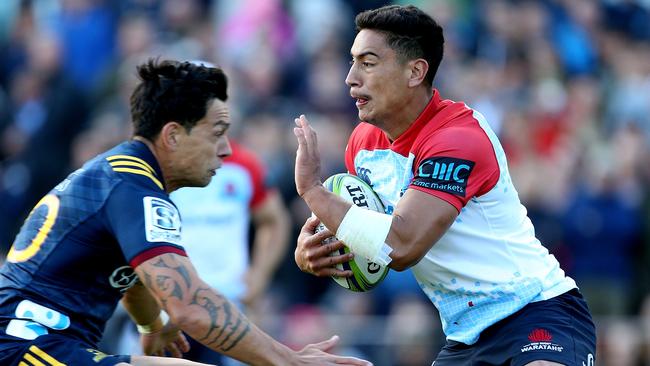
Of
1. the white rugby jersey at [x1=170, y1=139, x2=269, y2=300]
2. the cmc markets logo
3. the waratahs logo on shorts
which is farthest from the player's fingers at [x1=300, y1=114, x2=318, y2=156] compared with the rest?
the white rugby jersey at [x1=170, y1=139, x2=269, y2=300]

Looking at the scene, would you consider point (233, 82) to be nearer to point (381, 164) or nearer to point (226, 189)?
point (226, 189)

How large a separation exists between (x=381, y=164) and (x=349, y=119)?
657 centimetres

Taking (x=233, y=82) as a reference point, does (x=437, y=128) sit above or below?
below

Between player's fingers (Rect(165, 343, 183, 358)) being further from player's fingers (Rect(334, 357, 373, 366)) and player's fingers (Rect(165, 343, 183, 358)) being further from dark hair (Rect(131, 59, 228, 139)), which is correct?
player's fingers (Rect(334, 357, 373, 366))

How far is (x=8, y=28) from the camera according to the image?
14.7 m

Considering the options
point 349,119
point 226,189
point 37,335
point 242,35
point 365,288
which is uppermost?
point 242,35

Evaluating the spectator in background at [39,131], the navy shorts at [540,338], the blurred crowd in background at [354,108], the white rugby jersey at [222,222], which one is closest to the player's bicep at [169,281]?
the navy shorts at [540,338]

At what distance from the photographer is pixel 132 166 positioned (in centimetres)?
569

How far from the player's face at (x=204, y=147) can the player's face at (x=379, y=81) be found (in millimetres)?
730

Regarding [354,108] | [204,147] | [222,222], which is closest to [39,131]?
[354,108]

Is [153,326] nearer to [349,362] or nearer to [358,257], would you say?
[358,257]

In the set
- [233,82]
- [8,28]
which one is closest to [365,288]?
[233,82]

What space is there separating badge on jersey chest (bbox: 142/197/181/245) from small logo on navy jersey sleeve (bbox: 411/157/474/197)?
1.24 m

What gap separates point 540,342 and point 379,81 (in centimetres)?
161
